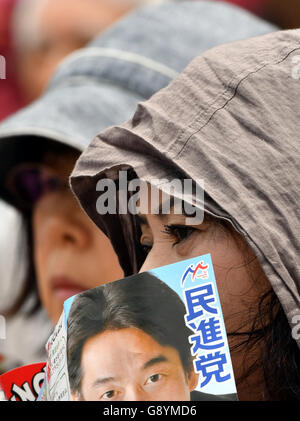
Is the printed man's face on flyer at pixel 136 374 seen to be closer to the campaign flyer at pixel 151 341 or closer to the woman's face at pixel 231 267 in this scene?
the campaign flyer at pixel 151 341

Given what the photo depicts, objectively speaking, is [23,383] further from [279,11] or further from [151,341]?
[279,11]

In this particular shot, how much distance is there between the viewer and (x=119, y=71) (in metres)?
1.61

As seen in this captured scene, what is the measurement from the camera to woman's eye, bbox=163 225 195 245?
813 millimetres

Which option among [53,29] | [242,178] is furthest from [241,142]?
[53,29]

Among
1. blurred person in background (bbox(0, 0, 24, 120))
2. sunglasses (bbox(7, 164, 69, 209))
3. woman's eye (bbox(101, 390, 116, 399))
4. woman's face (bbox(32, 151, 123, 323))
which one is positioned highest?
blurred person in background (bbox(0, 0, 24, 120))

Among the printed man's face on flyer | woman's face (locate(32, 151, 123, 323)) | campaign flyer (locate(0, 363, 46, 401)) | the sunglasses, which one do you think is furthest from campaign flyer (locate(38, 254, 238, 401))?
the sunglasses

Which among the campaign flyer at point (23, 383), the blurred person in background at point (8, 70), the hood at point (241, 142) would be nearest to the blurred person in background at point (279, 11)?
the blurred person in background at point (8, 70)

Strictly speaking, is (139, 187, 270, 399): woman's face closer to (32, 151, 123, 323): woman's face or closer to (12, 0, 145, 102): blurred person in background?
(32, 151, 123, 323): woman's face

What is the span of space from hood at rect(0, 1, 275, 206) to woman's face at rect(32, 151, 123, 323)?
0.10 m

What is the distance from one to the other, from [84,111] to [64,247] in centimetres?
30

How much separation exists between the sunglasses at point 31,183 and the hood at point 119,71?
0.03 meters

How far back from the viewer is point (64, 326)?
73 centimetres

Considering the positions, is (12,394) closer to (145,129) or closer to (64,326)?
(64,326)
